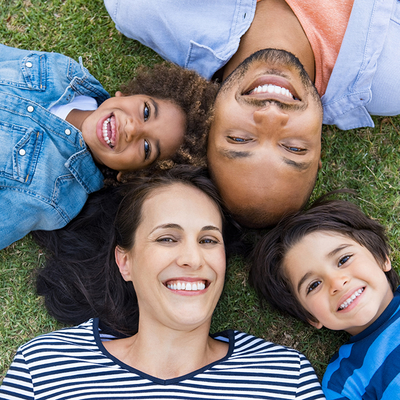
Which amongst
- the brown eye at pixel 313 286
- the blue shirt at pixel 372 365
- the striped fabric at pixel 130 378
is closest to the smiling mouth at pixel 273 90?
the brown eye at pixel 313 286

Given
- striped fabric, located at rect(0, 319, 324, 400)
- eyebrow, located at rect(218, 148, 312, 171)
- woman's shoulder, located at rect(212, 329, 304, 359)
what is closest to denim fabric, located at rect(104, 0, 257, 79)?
eyebrow, located at rect(218, 148, 312, 171)

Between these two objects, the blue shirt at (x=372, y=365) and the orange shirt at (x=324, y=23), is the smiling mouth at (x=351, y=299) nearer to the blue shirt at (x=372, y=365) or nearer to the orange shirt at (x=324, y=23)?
the blue shirt at (x=372, y=365)

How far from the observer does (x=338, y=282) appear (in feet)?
8.90

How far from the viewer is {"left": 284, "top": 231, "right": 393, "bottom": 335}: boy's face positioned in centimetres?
275

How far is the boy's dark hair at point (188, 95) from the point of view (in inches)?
124

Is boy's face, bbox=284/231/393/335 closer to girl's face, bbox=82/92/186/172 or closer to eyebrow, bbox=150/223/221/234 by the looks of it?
eyebrow, bbox=150/223/221/234

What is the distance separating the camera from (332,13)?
3.10 m

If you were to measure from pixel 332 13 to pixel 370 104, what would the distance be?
2.48 ft

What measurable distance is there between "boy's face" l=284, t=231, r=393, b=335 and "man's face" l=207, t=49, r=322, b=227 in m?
0.42

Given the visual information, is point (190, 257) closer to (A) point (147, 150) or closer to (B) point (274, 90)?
(A) point (147, 150)

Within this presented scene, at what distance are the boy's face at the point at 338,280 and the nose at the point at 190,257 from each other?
768 mm

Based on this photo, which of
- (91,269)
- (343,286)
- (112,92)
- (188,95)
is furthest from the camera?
(112,92)

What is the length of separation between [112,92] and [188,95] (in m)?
0.84

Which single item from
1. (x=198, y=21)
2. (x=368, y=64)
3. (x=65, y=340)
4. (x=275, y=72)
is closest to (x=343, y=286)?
(x=275, y=72)
